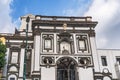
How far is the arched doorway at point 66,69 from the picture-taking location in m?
37.5

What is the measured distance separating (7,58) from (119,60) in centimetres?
1920

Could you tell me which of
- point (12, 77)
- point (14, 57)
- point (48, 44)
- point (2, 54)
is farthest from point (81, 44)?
point (2, 54)

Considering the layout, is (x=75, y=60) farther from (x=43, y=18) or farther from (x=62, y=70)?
(x=43, y=18)

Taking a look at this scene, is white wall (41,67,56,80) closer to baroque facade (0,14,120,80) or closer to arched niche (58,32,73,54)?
baroque facade (0,14,120,80)

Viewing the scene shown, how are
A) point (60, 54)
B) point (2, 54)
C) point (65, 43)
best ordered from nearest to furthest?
point (2, 54)
point (60, 54)
point (65, 43)

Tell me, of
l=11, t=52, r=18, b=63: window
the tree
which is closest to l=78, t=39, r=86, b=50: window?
l=11, t=52, r=18, b=63: window

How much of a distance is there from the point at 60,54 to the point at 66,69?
2.47 m

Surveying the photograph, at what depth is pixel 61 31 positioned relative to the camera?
131 feet

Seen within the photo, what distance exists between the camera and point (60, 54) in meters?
38.1

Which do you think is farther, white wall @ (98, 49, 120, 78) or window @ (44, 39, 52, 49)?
white wall @ (98, 49, 120, 78)

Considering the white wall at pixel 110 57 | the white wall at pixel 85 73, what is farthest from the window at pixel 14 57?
the white wall at pixel 110 57

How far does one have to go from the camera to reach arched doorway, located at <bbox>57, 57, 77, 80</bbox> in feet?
123

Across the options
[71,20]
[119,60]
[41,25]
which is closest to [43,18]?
[41,25]

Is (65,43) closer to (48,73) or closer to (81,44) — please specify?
(81,44)
